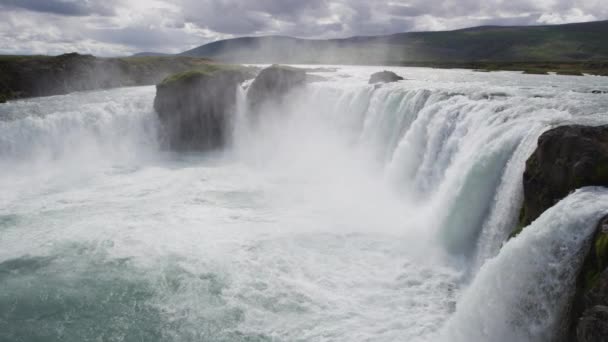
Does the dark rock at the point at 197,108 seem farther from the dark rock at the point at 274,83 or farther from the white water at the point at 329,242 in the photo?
the white water at the point at 329,242

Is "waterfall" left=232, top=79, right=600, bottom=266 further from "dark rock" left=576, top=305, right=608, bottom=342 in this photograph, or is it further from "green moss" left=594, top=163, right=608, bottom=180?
"dark rock" left=576, top=305, right=608, bottom=342

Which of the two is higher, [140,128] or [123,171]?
[140,128]

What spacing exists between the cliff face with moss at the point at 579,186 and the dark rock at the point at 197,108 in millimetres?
25744

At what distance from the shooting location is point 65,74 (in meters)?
52.0

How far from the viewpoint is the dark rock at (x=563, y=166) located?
27.6ft

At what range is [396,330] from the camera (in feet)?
32.8

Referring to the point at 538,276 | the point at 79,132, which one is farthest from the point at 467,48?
the point at 538,276

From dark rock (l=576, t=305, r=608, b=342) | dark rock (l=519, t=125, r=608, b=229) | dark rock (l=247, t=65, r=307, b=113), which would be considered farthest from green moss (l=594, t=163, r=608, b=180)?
dark rock (l=247, t=65, r=307, b=113)

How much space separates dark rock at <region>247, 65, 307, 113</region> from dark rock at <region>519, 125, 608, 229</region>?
2316 centimetres

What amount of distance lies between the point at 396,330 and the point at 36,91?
5228 cm

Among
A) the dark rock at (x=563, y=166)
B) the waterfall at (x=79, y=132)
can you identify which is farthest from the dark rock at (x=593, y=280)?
the waterfall at (x=79, y=132)

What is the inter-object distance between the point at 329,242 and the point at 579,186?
827 centimetres

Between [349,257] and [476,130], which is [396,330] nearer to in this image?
[349,257]

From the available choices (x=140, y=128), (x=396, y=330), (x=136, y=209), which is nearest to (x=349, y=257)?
(x=396, y=330)
